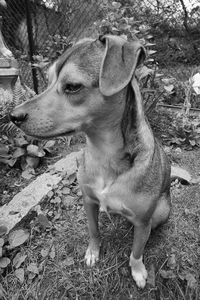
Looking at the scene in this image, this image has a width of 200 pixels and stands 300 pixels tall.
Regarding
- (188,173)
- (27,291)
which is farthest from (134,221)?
(188,173)

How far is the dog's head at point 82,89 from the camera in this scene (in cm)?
154

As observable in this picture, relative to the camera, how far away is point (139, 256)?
7.32 ft

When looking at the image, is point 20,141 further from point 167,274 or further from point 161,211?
point 167,274

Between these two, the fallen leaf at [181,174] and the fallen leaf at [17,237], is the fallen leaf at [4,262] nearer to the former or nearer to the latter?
the fallen leaf at [17,237]

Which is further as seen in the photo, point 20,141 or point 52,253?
point 20,141

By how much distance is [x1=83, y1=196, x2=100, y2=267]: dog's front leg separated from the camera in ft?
7.37

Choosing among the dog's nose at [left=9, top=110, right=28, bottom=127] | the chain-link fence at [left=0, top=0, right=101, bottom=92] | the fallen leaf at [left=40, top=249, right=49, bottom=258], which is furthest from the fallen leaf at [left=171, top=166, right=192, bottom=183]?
the chain-link fence at [left=0, top=0, right=101, bottom=92]

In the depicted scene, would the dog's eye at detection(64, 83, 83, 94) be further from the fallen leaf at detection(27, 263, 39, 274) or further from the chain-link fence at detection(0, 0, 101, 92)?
the chain-link fence at detection(0, 0, 101, 92)

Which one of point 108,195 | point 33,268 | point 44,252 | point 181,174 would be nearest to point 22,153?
point 44,252

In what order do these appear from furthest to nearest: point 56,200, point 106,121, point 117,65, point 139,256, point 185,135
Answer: point 185,135 < point 56,200 < point 139,256 < point 106,121 < point 117,65

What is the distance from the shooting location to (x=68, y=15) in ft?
22.7

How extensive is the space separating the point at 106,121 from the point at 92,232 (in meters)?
1.08

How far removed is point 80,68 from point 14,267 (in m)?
1.74

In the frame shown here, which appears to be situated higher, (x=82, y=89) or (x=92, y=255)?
(x=82, y=89)
